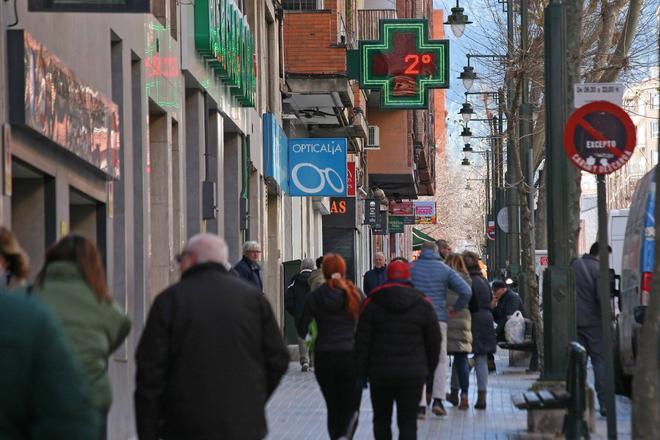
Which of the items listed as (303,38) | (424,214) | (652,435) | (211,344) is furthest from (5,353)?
(424,214)

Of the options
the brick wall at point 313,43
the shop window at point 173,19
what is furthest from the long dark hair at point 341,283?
the brick wall at point 313,43

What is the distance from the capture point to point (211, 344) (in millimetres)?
7617

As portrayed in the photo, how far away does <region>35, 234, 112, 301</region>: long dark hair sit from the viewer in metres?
7.34

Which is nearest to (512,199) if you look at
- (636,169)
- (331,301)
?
(331,301)

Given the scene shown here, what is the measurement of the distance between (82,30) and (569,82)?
196 inches

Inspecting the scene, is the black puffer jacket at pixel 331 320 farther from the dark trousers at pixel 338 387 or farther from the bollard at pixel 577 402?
the bollard at pixel 577 402

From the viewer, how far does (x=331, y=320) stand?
40.8 ft

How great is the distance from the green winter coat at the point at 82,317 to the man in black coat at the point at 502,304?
16.5 m

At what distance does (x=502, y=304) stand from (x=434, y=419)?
8.22m

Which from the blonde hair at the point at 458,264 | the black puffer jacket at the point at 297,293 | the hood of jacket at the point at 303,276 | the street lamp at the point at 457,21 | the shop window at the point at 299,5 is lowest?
the black puffer jacket at the point at 297,293

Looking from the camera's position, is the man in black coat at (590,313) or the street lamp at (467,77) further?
the street lamp at (467,77)

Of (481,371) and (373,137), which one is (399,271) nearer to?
(481,371)

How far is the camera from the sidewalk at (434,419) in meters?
14.4

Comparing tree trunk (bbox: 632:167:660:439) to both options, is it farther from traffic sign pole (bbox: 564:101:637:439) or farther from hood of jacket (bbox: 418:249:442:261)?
hood of jacket (bbox: 418:249:442:261)
